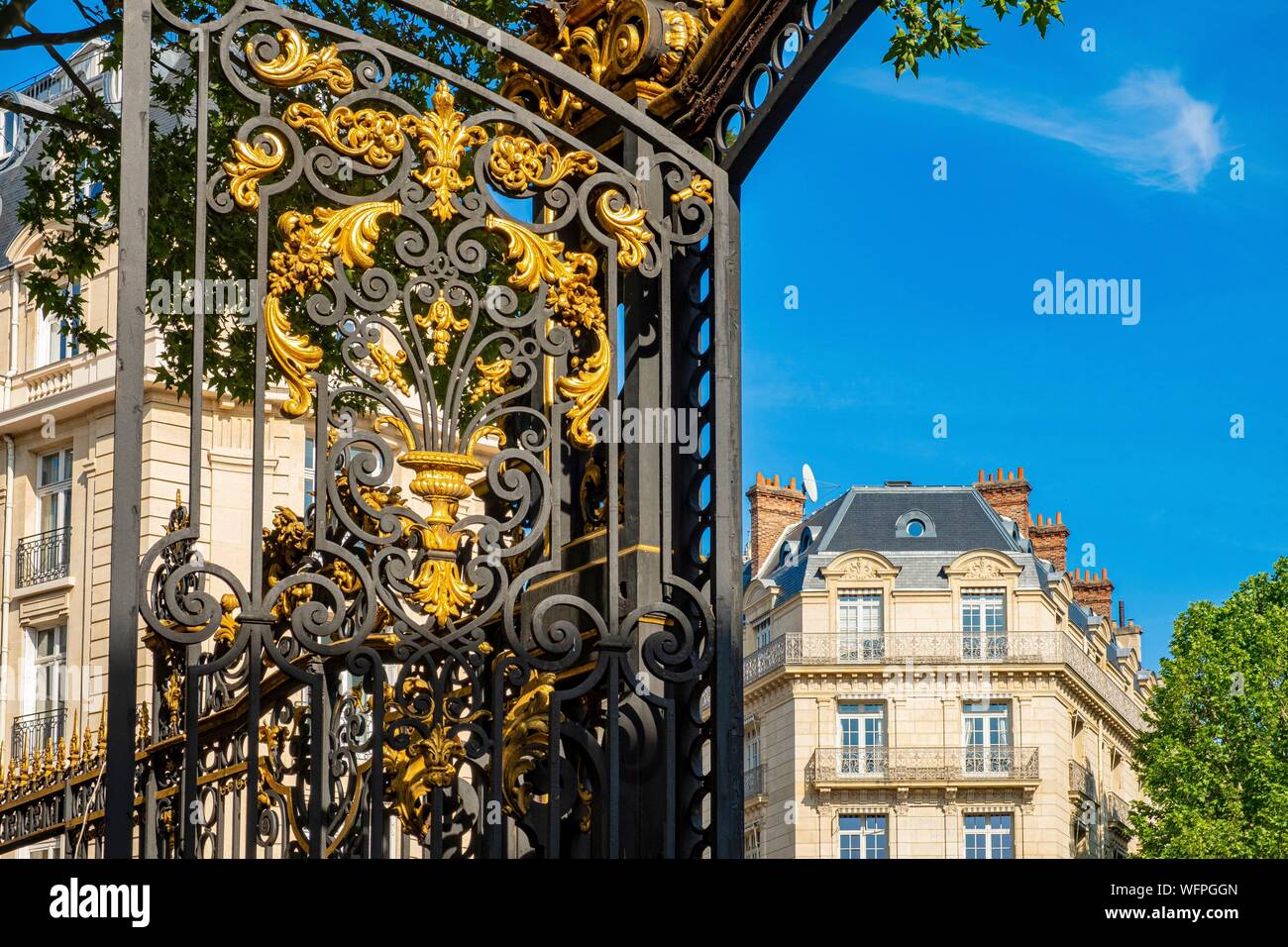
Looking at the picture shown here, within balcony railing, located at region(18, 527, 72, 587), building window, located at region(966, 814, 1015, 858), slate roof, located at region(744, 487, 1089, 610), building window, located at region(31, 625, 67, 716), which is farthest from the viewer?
slate roof, located at region(744, 487, 1089, 610)

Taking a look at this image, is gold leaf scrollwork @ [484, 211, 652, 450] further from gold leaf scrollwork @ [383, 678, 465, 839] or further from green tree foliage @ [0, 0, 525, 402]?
green tree foliage @ [0, 0, 525, 402]

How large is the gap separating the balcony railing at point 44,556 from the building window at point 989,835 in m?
23.6

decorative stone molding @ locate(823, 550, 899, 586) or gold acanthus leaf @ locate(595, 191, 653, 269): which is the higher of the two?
decorative stone molding @ locate(823, 550, 899, 586)

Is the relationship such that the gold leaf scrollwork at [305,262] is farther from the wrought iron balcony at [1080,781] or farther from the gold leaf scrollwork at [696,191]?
the wrought iron balcony at [1080,781]

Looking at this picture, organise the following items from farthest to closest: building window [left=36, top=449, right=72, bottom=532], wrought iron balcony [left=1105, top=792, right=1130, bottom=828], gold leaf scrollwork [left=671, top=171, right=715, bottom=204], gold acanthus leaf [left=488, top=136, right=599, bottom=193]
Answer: wrought iron balcony [left=1105, top=792, right=1130, bottom=828] < building window [left=36, top=449, right=72, bottom=532] < gold leaf scrollwork [left=671, top=171, right=715, bottom=204] < gold acanthus leaf [left=488, top=136, right=599, bottom=193]

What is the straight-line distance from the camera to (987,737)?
45406mm

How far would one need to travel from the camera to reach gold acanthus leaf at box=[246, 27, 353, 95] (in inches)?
194

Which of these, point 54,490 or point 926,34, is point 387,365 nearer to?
point 926,34

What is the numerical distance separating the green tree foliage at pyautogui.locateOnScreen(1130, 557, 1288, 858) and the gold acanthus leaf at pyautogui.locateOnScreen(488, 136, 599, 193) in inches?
1235

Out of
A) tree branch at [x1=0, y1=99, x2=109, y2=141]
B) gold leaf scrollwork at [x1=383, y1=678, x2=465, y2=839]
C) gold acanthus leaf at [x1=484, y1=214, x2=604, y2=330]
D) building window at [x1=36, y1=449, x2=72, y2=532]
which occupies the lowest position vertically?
gold leaf scrollwork at [x1=383, y1=678, x2=465, y2=839]

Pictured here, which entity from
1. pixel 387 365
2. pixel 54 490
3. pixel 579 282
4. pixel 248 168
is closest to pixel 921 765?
pixel 54 490

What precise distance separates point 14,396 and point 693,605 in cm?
2530

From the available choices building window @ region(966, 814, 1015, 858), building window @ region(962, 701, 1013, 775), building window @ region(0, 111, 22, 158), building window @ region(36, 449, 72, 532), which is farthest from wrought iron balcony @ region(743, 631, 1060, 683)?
building window @ region(36, 449, 72, 532)
